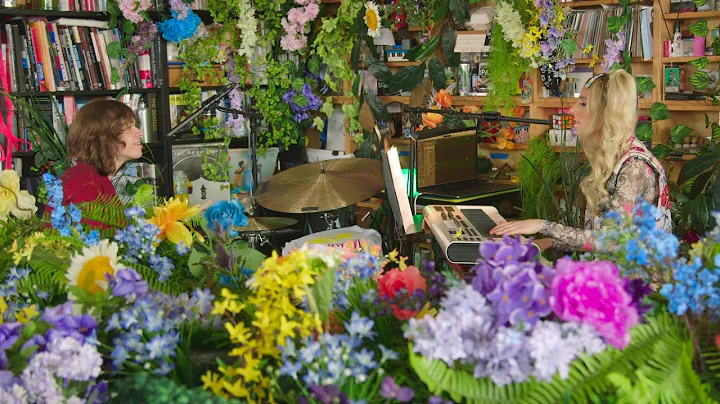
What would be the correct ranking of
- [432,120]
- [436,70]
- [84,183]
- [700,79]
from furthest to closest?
[436,70], [432,120], [700,79], [84,183]

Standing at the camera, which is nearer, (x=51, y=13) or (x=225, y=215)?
(x=225, y=215)

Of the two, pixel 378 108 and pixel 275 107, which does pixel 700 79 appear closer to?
pixel 378 108

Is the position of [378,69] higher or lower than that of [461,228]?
higher

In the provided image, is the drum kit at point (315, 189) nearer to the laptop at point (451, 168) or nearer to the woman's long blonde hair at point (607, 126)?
the laptop at point (451, 168)

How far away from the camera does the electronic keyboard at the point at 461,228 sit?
116 inches

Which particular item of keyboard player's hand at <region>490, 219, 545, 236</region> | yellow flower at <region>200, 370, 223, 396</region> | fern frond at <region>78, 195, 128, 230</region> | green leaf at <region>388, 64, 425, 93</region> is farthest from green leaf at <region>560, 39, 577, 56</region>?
yellow flower at <region>200, 370, 223, 396</region>

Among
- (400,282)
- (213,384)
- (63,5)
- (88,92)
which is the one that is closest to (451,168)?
(88,92)

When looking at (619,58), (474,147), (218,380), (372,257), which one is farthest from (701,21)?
(218,380)

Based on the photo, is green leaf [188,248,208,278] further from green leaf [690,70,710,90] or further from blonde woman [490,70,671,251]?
green leaf [690,70,710,90]

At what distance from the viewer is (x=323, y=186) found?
427cm

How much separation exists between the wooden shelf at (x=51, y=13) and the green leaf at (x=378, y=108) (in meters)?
1.55

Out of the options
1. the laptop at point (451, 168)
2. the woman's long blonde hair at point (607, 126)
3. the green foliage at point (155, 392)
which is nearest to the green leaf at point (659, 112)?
the laptop at point (451, 168)

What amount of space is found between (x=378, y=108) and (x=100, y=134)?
2.14 metres

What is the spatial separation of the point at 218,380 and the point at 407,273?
33cm
